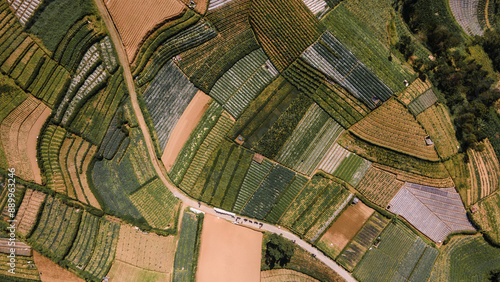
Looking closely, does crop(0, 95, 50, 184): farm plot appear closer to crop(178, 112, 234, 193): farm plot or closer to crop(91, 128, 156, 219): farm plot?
crop(91, 128, 156, 219): farm plot

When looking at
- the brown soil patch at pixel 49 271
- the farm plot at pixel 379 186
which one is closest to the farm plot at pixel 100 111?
the brown soil patch at pixel 49 271

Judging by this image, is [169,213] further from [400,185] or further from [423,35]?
[423,35]

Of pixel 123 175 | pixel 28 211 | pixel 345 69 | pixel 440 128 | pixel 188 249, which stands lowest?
pixel 28 211

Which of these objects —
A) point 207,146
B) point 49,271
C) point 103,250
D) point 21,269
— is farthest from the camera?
point 207,146

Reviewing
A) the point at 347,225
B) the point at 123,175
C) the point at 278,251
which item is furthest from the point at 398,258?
the point at 123,175

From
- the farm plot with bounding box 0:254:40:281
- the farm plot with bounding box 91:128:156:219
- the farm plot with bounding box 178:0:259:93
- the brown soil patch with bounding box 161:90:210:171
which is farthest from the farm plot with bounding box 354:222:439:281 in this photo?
the farm plot with bounding box 0:254:40:281

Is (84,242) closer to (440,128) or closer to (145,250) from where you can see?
(145,250)

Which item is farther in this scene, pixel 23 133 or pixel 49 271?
pixel 49 271
